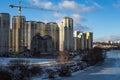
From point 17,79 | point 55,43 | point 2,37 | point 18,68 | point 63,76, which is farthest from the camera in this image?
point 55,43

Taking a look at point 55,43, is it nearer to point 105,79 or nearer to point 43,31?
point 43,31

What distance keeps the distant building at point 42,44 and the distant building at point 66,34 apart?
5693mm

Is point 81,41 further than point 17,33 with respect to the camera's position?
Yes

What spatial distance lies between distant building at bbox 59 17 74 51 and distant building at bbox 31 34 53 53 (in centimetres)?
569

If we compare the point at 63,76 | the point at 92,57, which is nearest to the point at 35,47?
the point at 92,57

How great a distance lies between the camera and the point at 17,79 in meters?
A: 19.3

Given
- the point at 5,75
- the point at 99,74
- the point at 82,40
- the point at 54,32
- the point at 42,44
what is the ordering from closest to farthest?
the point at 5,75, the point at 99,74, the point at 42,44, the point at 54,32, the point at 82,40

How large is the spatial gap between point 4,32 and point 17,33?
38.7 feet

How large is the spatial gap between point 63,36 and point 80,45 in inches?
1131

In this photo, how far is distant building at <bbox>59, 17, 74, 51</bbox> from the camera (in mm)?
134375

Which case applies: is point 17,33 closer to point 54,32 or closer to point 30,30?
point 30,30

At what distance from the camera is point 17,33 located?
126562 mm

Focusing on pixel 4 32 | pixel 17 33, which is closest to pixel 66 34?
pixel 17 33

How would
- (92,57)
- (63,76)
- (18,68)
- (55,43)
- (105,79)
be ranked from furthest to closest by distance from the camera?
(55,43) < (92,57) < (63,76) < (105,79) < (18,68)
